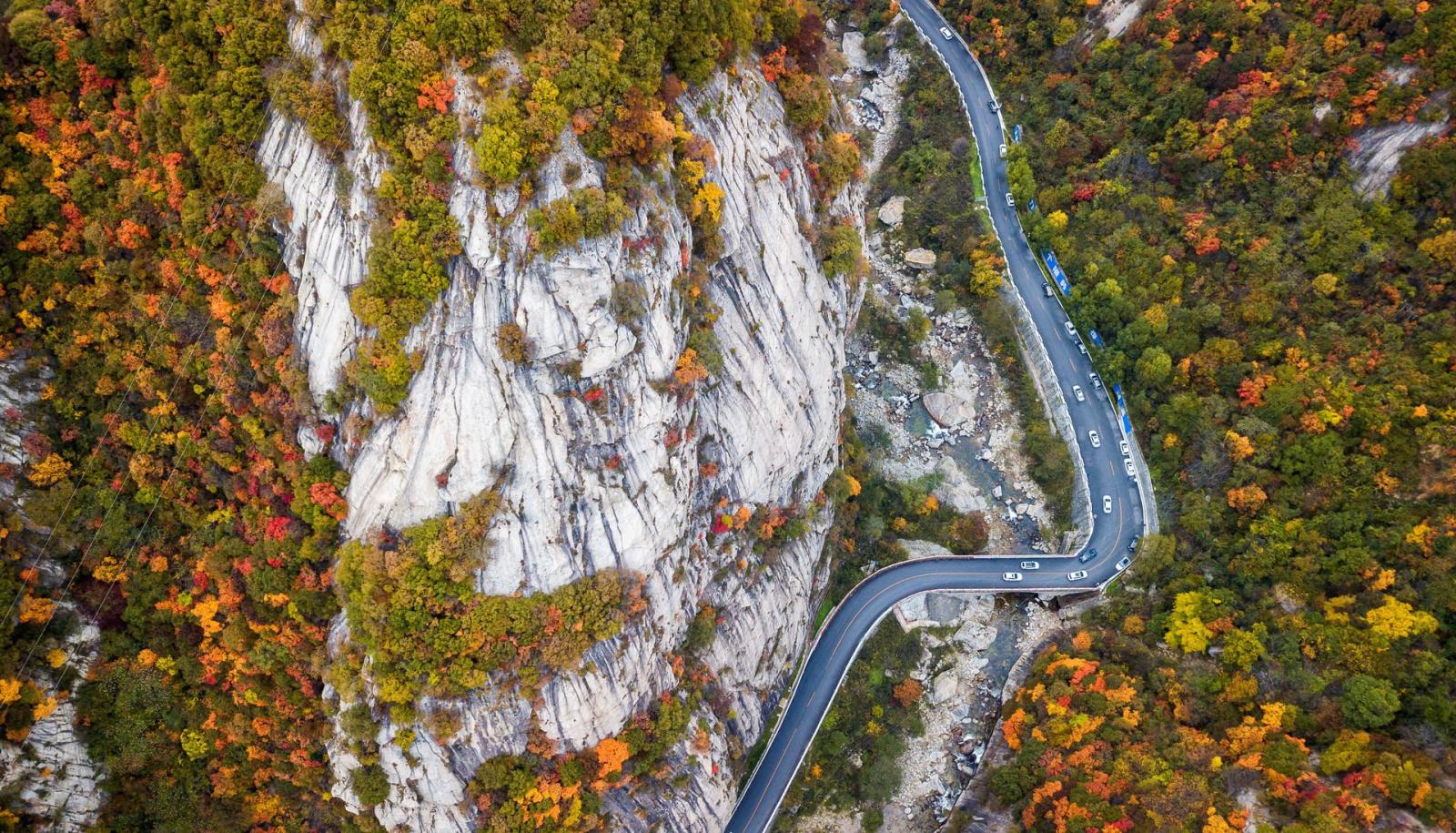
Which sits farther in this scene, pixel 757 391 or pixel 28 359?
pixel 757 391

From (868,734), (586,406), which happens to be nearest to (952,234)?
(868,734)

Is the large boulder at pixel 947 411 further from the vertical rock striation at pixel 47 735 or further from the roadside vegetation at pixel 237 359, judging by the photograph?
the vertical rock striation at pixel 47 735

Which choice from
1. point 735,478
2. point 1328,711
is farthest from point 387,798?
point 1328,711

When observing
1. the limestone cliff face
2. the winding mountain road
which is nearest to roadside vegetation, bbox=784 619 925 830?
the winding mountain road

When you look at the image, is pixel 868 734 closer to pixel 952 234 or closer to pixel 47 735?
pixel 952 234

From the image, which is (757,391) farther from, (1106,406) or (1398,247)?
(1398,247)

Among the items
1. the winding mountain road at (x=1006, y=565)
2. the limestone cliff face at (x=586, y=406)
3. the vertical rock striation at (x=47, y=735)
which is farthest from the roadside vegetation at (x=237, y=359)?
the winding mountain road at (x=1006, y=565)

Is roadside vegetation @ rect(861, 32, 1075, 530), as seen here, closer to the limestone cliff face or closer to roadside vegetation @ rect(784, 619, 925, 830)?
roadside vegetation @ rect(784, 619, 925, 830)

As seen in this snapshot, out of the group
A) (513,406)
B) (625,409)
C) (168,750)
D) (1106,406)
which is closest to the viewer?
(513,406)
